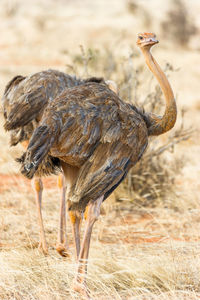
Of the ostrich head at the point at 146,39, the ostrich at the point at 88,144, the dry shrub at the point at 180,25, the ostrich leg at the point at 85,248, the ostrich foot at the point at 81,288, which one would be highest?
the ostrich head at the point at 146,39

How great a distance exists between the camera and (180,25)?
26484 mm

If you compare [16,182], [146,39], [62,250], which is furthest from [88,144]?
[16,182]

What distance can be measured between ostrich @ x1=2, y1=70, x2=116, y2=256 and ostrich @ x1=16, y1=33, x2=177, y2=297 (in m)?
0.51

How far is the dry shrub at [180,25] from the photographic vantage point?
25656mm

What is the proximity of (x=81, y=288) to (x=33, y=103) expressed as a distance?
1.45 metres

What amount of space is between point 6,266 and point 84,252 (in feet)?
1.75

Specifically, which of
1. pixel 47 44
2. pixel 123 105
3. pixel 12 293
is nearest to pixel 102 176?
pixel 123 105

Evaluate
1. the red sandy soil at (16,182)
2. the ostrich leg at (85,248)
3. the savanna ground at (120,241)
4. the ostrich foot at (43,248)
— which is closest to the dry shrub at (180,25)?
the savanna ground at (120,241)

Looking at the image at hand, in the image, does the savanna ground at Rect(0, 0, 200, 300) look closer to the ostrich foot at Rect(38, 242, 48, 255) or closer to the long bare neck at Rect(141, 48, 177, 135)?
the ostrich foot at Rect(38, 242, 48, 255)

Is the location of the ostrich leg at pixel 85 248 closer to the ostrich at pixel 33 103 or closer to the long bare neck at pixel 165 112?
the ostrich at pixel 33 103

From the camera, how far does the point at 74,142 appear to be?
11.2 ft

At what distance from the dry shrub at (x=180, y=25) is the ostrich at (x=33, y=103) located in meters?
21.7

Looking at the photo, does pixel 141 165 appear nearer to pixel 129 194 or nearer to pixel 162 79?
pixel 129 194

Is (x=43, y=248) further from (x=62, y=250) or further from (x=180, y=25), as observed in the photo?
(x=180, y=25)
